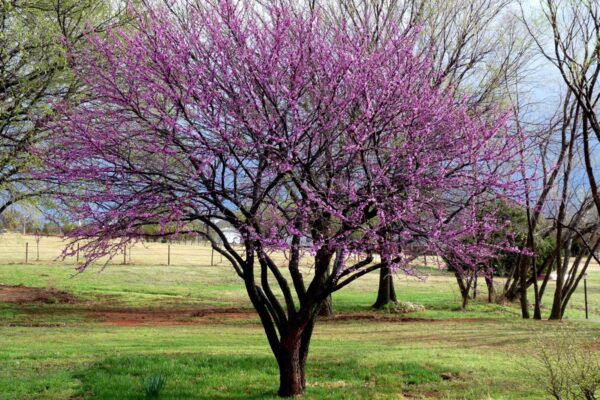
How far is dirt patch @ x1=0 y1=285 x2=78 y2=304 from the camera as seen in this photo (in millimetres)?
20688

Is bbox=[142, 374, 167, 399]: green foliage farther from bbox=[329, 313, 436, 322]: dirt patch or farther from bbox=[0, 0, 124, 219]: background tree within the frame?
bbox=[329, 313, 436, 322]: dirt patch

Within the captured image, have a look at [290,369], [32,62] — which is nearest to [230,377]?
[290,369]

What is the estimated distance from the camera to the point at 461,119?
21.7 feet

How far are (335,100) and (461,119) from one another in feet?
4.77

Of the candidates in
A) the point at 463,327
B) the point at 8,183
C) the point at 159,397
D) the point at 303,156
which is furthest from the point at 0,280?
the point at 303,156

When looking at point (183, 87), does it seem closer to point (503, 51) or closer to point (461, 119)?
point (461, 119)

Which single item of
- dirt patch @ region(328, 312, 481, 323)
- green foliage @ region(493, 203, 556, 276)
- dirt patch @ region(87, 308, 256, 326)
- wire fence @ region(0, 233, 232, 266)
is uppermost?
green foliage @ region(493, 203, 556, 276)

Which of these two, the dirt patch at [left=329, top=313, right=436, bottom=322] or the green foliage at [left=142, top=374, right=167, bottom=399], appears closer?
the green foliage at [left=142, top=374, right=167, bottom=399]

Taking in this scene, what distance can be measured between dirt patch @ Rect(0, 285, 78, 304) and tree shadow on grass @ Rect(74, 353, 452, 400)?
40.8ft

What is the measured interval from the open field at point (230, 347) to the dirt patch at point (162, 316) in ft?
0.11

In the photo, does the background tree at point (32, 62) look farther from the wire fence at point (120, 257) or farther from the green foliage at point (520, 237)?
the green foliage at point (520, 237)

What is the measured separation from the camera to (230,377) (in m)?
8.58

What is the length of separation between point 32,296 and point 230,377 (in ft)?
51.2

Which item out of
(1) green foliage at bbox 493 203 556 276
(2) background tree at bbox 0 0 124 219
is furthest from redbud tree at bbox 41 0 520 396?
(1) green foliage at bbox 493 203 556 276
